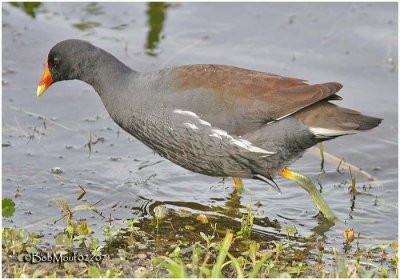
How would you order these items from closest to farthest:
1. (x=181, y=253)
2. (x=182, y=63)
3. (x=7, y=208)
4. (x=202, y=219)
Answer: (x=181, y=253) < (x=7, y=208) < (x=202, y=219) < (x=182, y=63)

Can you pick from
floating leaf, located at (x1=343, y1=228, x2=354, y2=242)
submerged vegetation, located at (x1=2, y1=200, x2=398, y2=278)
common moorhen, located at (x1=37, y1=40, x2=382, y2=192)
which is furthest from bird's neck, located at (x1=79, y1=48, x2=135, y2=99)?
floating leaf, located at (x1=343, y1=228, x2=354, y2=242)

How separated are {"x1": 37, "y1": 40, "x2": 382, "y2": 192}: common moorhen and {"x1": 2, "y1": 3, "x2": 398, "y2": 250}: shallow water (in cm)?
51

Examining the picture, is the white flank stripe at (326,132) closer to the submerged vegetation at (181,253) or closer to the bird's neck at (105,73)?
the submerged vegetation at (181,253)

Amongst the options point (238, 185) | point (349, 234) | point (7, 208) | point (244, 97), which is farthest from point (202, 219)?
point (7, 208)

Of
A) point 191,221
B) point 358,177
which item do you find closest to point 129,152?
point 191,221

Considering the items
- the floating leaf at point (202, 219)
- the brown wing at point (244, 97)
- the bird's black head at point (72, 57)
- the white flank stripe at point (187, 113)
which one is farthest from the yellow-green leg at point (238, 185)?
the bird's black head at point (72, 57)

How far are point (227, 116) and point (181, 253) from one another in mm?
972

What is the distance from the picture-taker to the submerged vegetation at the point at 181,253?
439 centimetres

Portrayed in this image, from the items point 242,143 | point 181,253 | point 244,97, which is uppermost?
point 244,97

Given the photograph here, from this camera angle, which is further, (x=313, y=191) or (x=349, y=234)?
(x=313, y=191)

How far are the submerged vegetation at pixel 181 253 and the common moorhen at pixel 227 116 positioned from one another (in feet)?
1.42

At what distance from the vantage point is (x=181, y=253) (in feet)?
16.0

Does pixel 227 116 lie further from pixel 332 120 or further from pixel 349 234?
pixel 349 234

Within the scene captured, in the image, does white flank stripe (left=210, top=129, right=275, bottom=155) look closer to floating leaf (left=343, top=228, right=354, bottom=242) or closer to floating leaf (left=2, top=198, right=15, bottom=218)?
floating leaf (left=343, top=228, right=354, bottom=242)
